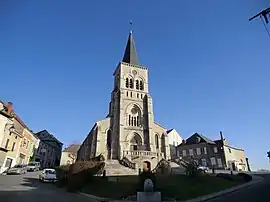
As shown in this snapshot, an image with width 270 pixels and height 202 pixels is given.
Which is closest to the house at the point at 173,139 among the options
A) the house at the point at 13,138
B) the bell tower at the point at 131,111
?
the bell tower at the point at 131,111

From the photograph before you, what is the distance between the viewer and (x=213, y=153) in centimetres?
4256

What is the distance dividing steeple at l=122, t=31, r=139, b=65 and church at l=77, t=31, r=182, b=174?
214 centimetres

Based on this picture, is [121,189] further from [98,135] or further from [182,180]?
[98,135]

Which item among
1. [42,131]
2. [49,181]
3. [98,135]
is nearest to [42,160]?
[42,131]

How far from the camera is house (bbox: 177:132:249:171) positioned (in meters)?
41.3

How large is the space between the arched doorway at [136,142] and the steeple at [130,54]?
1768 centimetres

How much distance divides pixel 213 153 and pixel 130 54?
28.6 m

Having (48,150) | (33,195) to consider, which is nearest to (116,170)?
(33,195)

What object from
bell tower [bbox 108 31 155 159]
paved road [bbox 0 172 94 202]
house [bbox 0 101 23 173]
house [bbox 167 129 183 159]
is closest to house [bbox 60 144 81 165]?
house [bbox 0 101 23 173]

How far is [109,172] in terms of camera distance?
2414 centimetres

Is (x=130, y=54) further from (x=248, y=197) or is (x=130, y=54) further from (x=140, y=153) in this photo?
(x=248, y=197)

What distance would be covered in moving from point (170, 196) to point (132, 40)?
44.6 meters

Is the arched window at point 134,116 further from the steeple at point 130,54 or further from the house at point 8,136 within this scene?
the house at point 8,136

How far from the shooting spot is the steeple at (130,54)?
152 feet
